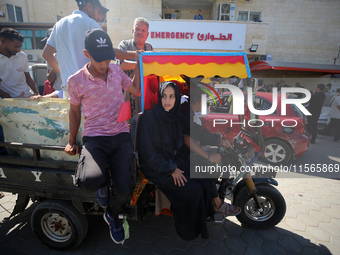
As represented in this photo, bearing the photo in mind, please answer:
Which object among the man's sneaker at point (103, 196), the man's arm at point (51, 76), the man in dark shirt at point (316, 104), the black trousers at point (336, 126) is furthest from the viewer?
the black trousers at point (336, 126)

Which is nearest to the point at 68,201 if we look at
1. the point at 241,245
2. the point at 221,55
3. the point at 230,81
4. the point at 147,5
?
the point at 241,245

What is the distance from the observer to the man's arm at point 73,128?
211 centimetres

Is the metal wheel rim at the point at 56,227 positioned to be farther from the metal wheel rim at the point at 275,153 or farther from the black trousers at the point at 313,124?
the black trousers at the point at 313,124

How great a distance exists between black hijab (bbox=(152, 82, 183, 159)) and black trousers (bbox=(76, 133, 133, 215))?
0.40 m

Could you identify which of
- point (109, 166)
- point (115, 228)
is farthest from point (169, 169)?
point (115, 228)

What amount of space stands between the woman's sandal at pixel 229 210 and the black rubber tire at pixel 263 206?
0.51ft

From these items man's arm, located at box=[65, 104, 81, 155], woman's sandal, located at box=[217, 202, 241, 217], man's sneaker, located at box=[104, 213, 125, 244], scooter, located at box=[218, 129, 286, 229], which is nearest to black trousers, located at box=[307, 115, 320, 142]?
scooter, located at box=[218, 129, 286, 229]

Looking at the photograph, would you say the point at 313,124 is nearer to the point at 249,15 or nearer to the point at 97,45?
the point at 97,45

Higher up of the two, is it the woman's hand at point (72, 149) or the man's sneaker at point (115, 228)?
the woman's hand at point (72, 149)

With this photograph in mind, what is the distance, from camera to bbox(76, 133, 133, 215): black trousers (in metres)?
1.90

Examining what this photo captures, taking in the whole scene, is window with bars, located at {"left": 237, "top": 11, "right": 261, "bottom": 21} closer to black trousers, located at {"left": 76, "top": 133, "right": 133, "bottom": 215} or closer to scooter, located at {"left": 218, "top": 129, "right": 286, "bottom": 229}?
scooter, located at {"left": 218, "top": 129, "right": 286, "bottom": 229}

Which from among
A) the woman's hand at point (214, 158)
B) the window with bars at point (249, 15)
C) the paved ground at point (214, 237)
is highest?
the window with bars at point (249, 15)

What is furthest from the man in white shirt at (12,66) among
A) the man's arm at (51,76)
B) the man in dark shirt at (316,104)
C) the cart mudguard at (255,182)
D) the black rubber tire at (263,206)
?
the man in dark shirt at (316,104)

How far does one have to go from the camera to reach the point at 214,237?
273cm
